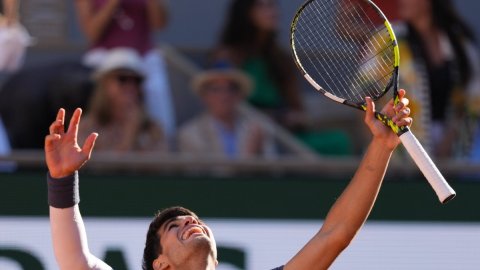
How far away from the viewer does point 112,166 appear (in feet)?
21.2

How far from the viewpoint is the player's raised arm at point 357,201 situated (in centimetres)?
416

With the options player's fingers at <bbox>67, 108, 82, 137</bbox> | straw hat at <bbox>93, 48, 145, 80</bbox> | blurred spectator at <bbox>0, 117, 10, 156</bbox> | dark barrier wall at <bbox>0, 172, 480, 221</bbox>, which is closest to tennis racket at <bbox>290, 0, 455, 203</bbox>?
dark barrier wall at <bbox>0, 172, 480, 221</bbox>

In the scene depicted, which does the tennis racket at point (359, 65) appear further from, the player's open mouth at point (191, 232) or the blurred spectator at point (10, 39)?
the blurred spectator at point (10, 39)

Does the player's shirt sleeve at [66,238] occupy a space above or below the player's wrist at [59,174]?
below

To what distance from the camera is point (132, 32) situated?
7.52 metres

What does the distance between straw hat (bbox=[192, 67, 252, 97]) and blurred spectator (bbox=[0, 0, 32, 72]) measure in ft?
3.30

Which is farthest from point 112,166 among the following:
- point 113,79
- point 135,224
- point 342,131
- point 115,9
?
point 342,131

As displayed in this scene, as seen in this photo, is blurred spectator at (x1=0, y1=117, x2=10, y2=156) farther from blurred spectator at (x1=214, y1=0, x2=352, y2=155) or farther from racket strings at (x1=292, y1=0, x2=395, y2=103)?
racket strings at (x1=292, y1=0, x2=395, y2=103)

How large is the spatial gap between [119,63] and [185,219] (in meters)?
2.84

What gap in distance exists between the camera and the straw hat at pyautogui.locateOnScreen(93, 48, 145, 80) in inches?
283

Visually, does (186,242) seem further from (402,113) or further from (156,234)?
(402,113)

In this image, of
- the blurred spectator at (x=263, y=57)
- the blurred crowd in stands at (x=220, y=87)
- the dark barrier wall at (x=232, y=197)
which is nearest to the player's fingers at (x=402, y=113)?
the dark barrier wall at (x=232, y=197)

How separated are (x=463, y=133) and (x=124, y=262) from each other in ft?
6.84

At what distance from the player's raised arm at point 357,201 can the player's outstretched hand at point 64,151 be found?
76cm
